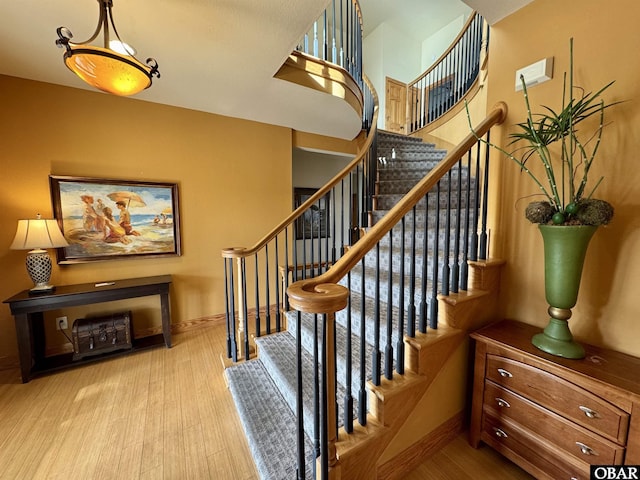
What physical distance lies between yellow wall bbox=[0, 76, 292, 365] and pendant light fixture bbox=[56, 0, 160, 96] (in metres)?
1.41

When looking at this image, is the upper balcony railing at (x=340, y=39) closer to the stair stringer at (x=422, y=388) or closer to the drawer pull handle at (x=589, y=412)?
the stair stringer at (x=422, y=388)

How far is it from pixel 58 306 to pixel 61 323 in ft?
1.66

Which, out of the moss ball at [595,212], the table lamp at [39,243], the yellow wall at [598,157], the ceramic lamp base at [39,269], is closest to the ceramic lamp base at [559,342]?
the yellow wall at [598,157]

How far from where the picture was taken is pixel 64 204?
2.38 meters

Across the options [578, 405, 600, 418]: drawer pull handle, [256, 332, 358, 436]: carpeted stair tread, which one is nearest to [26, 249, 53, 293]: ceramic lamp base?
[256, 332, 358, 436]: carpeted stair tread

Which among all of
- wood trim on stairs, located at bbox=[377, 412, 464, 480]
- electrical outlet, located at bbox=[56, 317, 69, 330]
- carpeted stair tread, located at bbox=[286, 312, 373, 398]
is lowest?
wood trim on stairs, located at bbox=[377, 412, 464, 480]

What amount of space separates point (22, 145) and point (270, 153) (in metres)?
2.31

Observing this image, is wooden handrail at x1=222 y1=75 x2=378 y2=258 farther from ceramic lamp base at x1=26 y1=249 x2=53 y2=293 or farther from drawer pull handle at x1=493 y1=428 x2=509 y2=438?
drawer pull handle at x1=493 y1=428 x2=509 y2=438

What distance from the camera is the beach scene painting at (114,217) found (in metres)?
2.40

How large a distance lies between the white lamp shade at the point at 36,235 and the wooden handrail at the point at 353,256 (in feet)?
8.17

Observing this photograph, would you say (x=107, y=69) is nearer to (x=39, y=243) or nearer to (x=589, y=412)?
(x=39, y=243)

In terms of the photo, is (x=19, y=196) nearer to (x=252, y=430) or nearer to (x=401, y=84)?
(x=252, y=430)

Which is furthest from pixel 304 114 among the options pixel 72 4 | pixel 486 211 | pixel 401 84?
pixel 401 84

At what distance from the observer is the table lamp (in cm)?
206
